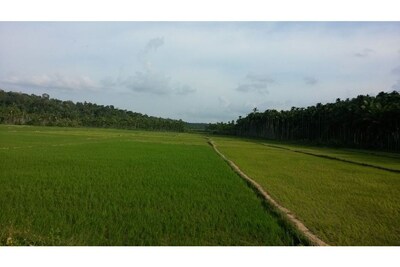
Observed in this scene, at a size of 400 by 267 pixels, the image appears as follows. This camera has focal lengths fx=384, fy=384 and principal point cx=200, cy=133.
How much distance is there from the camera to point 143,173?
42.8 ft

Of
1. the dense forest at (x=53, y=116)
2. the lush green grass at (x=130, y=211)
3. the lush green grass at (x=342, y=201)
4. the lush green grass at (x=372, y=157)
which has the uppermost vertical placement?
the dense forest at (x=53, y=116)

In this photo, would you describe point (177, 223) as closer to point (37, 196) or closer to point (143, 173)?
point (37, 196)

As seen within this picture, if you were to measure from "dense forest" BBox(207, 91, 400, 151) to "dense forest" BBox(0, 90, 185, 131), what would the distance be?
144 ft

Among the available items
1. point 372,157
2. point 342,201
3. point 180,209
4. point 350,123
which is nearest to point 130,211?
point 180,209

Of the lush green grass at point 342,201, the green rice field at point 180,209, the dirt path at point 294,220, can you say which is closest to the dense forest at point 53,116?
the green rice field at point 180,209

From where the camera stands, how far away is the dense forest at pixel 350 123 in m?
39.3

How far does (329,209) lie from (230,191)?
269cm

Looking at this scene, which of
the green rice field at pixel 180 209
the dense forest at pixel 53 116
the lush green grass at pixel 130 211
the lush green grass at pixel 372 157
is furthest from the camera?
the dense forest at pixel 53 116

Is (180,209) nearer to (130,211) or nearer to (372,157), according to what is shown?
(130,211)

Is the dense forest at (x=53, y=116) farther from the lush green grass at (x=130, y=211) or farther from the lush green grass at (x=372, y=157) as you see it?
the lush green grass at (x=130, y=211)

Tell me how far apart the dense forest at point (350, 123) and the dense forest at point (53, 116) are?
144 ft

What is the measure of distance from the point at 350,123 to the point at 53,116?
66668 millimetres

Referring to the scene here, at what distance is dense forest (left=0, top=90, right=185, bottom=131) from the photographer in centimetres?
8243

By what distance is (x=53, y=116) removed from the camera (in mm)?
87688
